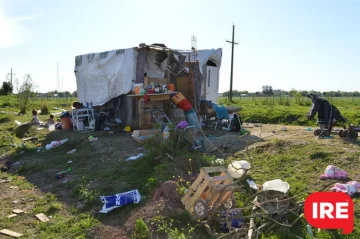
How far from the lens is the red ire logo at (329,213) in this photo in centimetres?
345

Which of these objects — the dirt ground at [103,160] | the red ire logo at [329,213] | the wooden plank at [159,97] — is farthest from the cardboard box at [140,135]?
the red ire logo at [329,213]

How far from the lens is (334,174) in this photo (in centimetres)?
477

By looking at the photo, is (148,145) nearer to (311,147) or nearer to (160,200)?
(160,200)

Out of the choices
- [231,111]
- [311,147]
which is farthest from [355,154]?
[231,111]

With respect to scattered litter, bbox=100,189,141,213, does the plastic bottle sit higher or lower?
higher

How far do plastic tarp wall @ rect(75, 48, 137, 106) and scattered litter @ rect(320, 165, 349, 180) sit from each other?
6.41 meters

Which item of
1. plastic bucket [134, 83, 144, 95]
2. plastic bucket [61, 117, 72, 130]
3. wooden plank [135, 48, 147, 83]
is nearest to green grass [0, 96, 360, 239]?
plastic bucket [134, 83, 144, 95]

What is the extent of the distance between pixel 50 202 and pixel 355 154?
199 inches

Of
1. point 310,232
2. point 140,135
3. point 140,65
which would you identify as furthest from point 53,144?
point 310,232

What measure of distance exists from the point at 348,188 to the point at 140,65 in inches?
272

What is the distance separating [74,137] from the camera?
9531mm

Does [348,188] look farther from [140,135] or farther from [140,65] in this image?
[140,65]

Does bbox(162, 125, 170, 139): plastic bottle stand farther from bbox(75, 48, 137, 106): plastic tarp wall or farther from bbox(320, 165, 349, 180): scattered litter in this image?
bbox(75, 48, 137, 106): plastic tarp wall

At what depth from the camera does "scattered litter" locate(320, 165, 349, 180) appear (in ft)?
15.5
